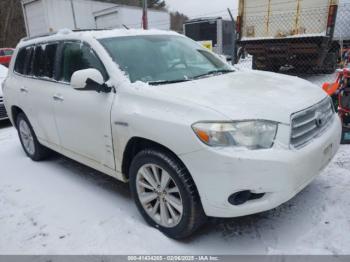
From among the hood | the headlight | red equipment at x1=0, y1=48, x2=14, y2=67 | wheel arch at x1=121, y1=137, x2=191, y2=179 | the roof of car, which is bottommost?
red equipment at x1=0, y1=48, x2=14, y2=67

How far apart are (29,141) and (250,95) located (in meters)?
3.59

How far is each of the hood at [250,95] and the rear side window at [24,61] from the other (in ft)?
8.48

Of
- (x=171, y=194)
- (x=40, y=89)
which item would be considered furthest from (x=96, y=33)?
(x=171, y=194)

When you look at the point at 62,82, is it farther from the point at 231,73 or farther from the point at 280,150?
the point at 280,150

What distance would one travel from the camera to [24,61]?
4.68m

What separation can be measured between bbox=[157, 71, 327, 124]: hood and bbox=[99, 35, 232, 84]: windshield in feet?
0.80

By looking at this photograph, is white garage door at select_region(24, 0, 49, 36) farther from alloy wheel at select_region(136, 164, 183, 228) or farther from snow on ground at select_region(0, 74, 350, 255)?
alloy wheel at select_region(136, 164, 183, 228)

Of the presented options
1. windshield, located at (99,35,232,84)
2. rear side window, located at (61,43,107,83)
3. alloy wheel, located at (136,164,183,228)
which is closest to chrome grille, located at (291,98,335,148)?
alloy wheel, located at (136,164,183,228)

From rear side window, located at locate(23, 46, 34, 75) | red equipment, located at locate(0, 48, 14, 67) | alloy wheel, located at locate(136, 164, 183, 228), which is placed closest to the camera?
alloy wheel, located at locate(136, 164, 183, 228)

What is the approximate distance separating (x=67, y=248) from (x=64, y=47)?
225 centimetres

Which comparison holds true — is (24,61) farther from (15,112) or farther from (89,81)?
(89,81)

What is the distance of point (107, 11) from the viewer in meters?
20.4

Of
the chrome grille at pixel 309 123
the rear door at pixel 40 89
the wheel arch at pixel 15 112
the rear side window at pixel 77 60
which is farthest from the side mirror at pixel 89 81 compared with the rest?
the wheel arch at pixel 15 112

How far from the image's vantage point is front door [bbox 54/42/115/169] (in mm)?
3146
